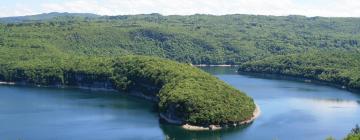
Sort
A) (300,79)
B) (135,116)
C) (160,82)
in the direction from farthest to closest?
(300,79) < (160,82) < (135,116)

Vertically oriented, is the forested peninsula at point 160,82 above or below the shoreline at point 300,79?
above

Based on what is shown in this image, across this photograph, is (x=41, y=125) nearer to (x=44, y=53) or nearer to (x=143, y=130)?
(x=143, y=130)

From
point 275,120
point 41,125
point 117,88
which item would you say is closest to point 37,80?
point 117,88

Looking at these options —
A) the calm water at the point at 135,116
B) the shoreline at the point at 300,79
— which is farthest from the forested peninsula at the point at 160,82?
the shoreline at the point at 300,79

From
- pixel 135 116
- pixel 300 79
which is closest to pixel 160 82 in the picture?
pixel 135 116

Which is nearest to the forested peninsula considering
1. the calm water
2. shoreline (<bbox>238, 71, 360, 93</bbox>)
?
the calm water

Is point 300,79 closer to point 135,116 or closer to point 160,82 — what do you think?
point 160,82

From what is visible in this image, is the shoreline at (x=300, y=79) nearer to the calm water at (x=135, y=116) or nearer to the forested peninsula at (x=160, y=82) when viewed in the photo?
the calm water at (x=135, y=116)

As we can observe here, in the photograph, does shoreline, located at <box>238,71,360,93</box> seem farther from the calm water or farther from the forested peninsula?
the forested peninsula
